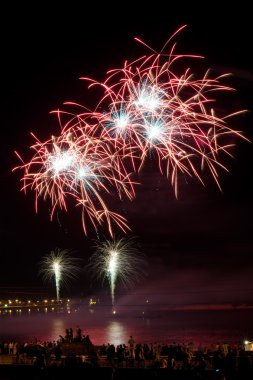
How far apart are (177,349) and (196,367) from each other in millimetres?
3066

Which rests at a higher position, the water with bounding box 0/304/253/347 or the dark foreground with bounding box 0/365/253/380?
the water with bounding box 0/304/253/347

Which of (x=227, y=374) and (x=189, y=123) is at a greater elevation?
(x=189, y=123)

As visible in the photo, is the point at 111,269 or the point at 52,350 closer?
the point at 52,350

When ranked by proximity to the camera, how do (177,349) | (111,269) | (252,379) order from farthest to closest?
(111,269), (177,349), (252,379)

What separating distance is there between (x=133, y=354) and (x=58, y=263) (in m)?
49.6

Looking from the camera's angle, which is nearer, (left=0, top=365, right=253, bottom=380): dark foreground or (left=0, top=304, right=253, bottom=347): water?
(left=0, top=365, right=253, bottom=380): dark foreground

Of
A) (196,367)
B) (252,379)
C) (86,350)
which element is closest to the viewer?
(252,379)

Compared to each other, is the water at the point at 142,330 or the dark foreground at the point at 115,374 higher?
the water at the point at 142,330

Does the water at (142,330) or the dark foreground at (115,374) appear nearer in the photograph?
the dark foreground at (115,374)

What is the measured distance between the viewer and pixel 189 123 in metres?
23.8

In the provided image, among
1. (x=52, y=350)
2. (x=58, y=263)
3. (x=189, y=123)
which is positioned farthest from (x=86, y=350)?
(x=58, y=263)

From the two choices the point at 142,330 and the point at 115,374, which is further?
the point at 142,330

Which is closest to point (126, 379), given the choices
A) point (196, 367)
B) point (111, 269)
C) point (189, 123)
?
point (196, 367)

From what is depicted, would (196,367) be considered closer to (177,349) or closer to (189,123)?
(177,349)
